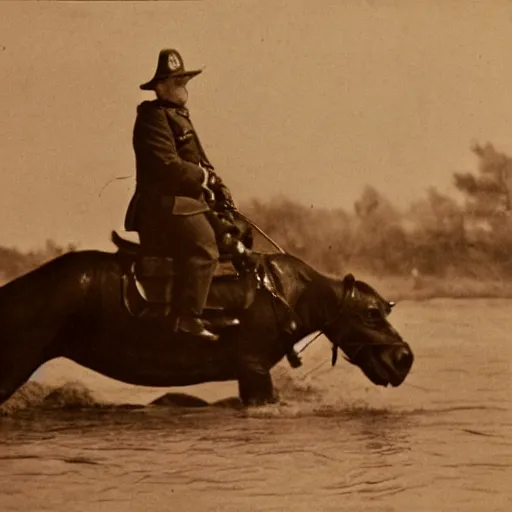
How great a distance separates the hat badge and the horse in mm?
446

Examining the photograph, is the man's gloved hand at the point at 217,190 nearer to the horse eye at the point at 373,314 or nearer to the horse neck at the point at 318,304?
the horse neck at the point at 318,304

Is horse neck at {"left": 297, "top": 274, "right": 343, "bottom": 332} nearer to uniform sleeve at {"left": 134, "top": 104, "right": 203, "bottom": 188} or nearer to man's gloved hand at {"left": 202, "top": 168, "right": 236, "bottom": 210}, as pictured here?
man's gloved hand at {"left": 202, "top": 168, "right": 236, "bottom": 210}

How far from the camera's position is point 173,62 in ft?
8.54

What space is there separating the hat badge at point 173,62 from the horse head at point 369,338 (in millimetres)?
667

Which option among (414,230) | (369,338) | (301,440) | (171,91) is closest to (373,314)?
(369,338)

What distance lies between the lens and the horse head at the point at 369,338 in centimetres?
260

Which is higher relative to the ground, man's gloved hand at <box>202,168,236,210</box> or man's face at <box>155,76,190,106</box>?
man's face at <box>155,76,190,106</box>

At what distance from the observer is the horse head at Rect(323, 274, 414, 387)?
8.52 ft

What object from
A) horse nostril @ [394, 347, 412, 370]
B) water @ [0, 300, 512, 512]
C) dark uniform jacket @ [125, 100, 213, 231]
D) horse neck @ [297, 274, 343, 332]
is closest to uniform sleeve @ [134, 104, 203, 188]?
dark uniform jacket @ [125, 100, 213, 231]

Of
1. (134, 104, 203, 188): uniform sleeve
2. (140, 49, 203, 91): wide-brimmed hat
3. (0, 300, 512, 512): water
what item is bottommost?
(0, 300, 512, 512): water

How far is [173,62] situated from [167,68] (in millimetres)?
25

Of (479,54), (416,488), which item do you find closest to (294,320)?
(416,488)

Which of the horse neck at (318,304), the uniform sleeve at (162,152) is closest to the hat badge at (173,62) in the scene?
the uniform sleeve at (162,152)

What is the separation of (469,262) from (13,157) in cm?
118
